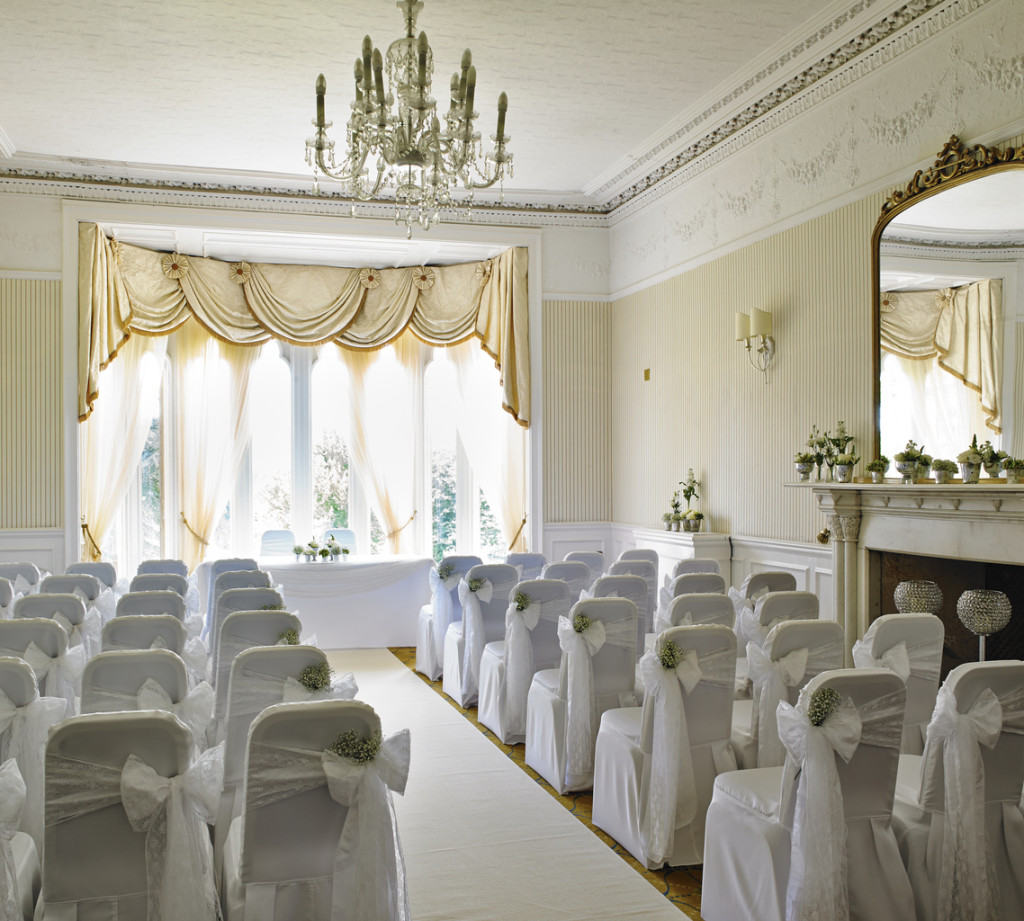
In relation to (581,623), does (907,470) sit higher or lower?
higher

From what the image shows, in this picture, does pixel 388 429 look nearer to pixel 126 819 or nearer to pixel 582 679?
pixel 582 679

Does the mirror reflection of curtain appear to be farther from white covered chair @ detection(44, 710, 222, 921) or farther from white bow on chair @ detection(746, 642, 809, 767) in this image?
white covered chair @ detection(44, 710, 222, 921)

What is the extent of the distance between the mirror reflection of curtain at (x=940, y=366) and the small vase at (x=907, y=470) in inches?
5.1

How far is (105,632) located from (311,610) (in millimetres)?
4474

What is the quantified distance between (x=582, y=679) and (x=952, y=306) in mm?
2891

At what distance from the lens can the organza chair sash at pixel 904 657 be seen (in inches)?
134

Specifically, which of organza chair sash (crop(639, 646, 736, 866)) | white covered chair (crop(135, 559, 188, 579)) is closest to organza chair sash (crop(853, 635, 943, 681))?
organza chair sash (crop(639, 646, 736, 866))

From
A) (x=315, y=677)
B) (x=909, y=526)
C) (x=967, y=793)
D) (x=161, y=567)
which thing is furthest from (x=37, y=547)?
(x=967, y=793)

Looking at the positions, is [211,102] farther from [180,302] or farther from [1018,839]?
[1018,839]

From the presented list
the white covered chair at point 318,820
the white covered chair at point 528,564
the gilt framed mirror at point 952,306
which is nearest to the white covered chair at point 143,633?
the white covered chair at point 318,820

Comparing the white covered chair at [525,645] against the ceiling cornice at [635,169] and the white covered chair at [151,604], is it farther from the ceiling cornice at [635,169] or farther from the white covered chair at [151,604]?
the ceiling cornice at [635,169]

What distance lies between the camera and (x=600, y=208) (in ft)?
30.9

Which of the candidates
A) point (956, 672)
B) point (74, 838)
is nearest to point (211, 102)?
point (74, 838)

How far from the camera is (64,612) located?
458 cm
